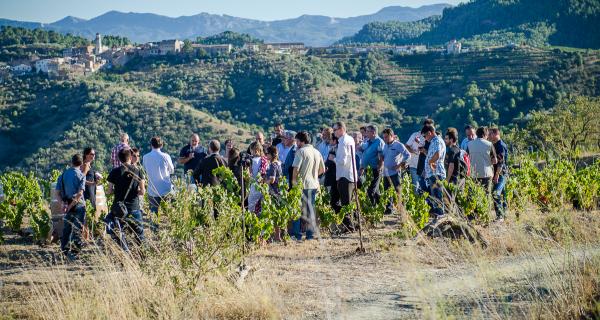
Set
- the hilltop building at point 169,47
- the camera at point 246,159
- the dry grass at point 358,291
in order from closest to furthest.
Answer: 1. the dry grass at point 358,291
2. the camera at point 246,159
3. the hilltop building at point 169,47

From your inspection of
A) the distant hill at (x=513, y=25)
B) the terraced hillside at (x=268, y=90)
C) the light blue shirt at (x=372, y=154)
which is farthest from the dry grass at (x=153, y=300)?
the distant hill at (x=513, y=25)

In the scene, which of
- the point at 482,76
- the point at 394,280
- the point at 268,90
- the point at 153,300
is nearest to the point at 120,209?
the point at 153,300

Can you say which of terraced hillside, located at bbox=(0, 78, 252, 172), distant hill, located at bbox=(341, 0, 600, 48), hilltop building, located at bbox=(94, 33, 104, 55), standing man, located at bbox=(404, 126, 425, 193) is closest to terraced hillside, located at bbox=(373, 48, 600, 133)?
terraced hillside, located at bbox=(0, 78, 252, 172)

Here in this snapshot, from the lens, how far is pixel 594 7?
9512 centimetres

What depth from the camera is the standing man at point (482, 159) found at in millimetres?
8945

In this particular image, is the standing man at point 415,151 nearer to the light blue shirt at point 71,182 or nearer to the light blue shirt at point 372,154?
the light blue shirt at point 372,154

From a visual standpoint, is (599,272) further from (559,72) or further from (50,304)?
(559,72)

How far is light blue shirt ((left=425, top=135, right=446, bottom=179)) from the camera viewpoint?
28.0ft

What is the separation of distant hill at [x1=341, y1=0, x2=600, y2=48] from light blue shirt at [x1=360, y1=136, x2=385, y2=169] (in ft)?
292

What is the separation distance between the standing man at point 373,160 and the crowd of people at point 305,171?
0.6 inches

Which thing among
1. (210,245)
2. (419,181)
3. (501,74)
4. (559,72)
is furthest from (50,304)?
(501,74)

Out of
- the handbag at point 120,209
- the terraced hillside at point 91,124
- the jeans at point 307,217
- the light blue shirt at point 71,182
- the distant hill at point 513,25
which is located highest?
the distant hill at point 513,25

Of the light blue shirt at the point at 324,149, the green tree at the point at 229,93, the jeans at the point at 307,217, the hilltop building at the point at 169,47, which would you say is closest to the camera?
the jeans at the point at 307,217

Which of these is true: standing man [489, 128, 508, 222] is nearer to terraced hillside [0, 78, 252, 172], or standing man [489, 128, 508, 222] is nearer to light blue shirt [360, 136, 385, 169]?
light blue shirt [360, 136, 385, 169]
